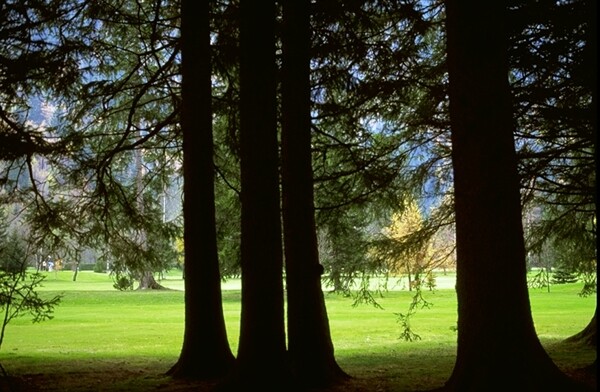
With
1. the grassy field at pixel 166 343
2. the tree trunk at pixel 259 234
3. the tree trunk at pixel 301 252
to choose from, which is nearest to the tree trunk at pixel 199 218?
the grassy field at pixel 166 343

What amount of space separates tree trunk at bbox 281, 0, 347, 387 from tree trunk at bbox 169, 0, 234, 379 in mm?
1230

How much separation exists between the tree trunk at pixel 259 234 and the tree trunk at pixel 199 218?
2238 mm

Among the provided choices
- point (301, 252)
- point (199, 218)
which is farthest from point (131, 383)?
point (301, 252)

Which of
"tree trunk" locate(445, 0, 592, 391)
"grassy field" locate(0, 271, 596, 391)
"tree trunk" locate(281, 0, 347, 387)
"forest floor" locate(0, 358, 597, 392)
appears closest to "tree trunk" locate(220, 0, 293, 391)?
"forest floor" locate(0, 358, 597, 392)

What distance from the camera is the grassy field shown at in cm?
865

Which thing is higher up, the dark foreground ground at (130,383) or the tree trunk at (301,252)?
the tree trunk at (301,252)

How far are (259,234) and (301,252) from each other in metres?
1.80

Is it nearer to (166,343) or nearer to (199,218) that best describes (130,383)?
(199,218)

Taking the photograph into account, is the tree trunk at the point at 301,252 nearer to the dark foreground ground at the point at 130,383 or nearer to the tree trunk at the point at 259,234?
the dark foreground ground at the point at 130,383

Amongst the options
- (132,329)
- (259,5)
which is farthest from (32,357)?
(259,5)

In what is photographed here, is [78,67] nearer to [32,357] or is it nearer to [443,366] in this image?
[32,357]

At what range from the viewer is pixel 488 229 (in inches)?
187

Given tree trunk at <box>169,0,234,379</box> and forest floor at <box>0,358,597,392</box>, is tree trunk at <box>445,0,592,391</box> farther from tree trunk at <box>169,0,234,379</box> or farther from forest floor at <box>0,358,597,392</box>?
tree trunk at <box>169,0,234,379</box>

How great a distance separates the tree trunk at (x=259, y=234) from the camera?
608cm
